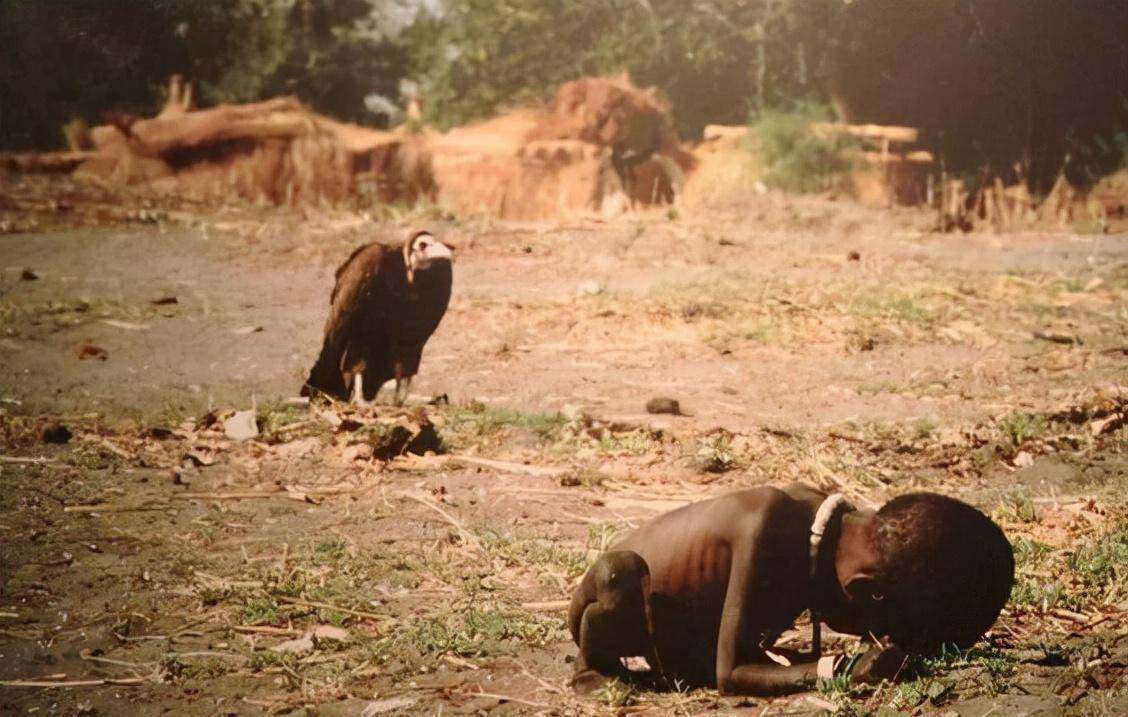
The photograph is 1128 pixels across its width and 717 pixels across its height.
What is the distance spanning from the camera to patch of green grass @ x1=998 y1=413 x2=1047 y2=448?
4.36 meters

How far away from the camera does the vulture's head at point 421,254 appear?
5.22 meters

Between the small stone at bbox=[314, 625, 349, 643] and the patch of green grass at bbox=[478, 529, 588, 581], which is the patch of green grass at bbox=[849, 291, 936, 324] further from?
the small stone at bbox=[314, 625, 349, 643]

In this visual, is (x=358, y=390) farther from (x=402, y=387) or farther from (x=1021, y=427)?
(x=1021, y=427)

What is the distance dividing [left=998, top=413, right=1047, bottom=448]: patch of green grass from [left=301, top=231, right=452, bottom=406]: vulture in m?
2.16

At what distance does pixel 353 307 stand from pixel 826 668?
3057 mm

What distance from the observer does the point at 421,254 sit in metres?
5.28

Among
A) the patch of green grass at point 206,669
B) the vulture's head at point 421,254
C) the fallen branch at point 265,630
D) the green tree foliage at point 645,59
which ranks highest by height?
the green tree foliage at point 645,59

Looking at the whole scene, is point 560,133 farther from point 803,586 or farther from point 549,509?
point 803,586

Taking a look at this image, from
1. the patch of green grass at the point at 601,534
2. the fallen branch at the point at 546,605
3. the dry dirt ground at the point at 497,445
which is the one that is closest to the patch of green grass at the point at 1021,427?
the dry dirt ground at the point at 497,445

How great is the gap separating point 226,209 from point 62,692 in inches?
154

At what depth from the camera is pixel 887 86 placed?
21.1ft

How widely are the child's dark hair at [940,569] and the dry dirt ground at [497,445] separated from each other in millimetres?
113

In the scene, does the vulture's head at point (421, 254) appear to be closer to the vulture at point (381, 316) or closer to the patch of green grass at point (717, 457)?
the vulture at point (381, 316)

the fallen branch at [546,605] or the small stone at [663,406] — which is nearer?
the fallen branch at [546,605]
